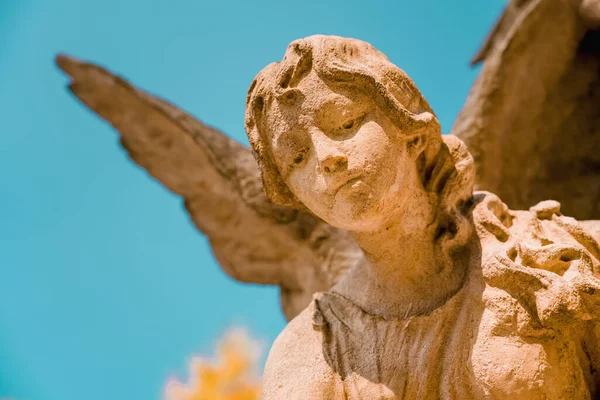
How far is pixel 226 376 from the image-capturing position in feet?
14.5

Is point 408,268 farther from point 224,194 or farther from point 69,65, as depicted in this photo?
point 69,65

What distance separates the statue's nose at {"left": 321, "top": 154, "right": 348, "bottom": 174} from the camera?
5.45 feet

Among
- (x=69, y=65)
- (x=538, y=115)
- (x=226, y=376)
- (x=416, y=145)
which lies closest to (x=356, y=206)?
(x=416, y=145)

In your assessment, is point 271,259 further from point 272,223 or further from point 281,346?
point 281,346

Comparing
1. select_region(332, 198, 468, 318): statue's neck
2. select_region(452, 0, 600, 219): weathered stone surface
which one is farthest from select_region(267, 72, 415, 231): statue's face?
select_region(452, 0, 600, 219): weathered stone surface

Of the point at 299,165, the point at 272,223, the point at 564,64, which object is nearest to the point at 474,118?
the point at 564,64

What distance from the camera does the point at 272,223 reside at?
10.7ft

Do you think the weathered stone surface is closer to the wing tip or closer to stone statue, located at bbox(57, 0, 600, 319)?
stone statue, located at bbox(57, 0, 600, 319)

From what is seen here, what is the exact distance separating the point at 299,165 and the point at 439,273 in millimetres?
436

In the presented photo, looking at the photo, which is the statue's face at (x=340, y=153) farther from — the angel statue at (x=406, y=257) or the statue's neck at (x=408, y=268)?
the statue's neck at (x=408, y=268)

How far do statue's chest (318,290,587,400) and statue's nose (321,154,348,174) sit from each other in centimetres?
39

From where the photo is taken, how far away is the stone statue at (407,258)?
1.62m

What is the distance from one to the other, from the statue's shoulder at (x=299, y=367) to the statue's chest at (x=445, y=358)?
0.03 meters

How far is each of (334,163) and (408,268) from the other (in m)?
0.37
